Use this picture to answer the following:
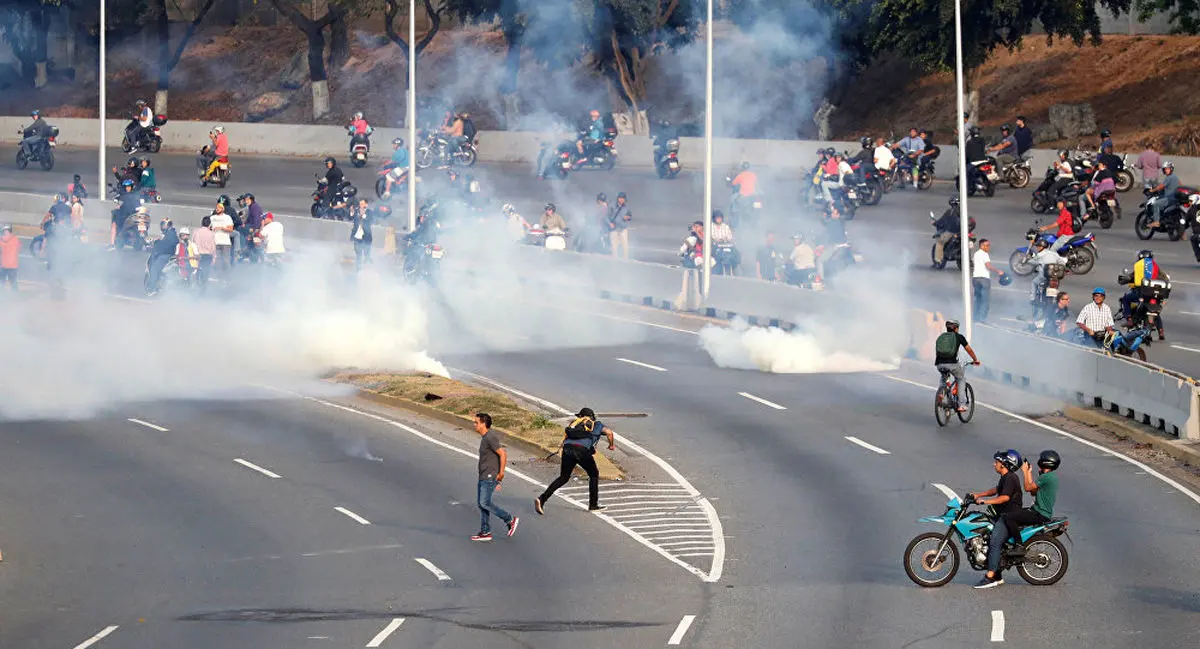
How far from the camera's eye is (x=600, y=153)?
58562 millimetres

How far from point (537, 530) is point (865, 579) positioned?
4.42 m

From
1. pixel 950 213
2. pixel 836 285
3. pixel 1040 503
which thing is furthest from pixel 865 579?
pixel 950 213

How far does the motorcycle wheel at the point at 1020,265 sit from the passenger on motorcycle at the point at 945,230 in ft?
4.69

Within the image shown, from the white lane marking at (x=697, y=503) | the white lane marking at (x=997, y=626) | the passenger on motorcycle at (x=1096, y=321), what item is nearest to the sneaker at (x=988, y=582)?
the white lane marking at (x=997, y=626)

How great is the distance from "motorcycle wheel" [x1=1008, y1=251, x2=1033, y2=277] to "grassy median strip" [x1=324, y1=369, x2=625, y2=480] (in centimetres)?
1387

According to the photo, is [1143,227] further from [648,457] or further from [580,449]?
[580,449]

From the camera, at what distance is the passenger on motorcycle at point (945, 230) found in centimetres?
4178

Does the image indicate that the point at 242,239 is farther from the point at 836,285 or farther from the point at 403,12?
the point at 403,12

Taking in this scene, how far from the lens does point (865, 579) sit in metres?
20.3

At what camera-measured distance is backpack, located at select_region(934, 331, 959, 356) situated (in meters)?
27.8

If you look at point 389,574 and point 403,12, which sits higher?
point 403,12

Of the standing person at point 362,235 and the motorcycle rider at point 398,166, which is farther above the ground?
the motorcycle rider at point 398,166

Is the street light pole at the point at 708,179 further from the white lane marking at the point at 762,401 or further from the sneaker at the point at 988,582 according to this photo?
the sneaker at the point at 988,582

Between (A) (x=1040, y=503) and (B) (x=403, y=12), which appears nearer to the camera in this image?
(A) (x=1040, y=503)
